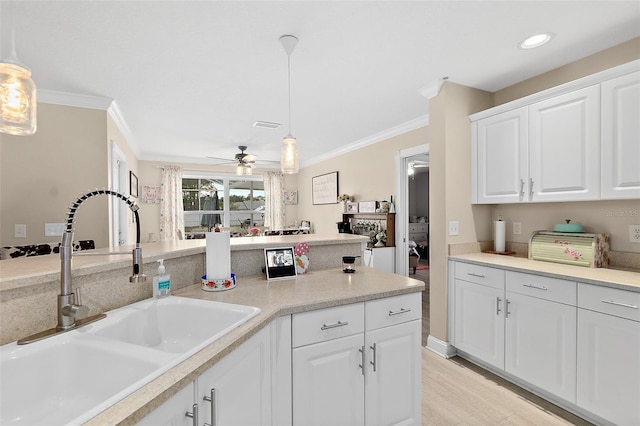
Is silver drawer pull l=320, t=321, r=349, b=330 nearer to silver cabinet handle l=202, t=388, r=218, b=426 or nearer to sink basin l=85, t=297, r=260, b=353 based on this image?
sink basin l=85, t=297, r=260, b=353

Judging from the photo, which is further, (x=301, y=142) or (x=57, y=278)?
(x=301, y=142)

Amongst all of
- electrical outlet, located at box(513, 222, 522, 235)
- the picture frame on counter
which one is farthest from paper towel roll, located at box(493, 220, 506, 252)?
the picture frame on counter

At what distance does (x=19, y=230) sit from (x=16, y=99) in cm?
219

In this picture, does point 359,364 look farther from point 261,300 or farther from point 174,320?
point 174,320

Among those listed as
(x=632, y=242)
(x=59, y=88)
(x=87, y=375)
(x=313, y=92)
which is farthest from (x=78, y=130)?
(x=632, y=242)

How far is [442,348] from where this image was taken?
274cm

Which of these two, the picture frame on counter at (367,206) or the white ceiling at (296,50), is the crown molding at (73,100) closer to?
the white ceiling at (296,50)

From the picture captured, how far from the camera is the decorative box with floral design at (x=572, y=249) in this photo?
6.95 feet

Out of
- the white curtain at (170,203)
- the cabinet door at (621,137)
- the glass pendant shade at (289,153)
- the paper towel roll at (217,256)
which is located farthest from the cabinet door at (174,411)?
the white curtain at (170,203)

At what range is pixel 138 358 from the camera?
33.8 inches

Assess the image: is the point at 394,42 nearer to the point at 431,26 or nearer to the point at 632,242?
the point at 431,26

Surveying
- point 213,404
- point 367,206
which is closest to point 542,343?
point 213,404

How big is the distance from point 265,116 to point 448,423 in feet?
11.0

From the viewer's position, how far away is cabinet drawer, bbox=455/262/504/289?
234 centimetres
